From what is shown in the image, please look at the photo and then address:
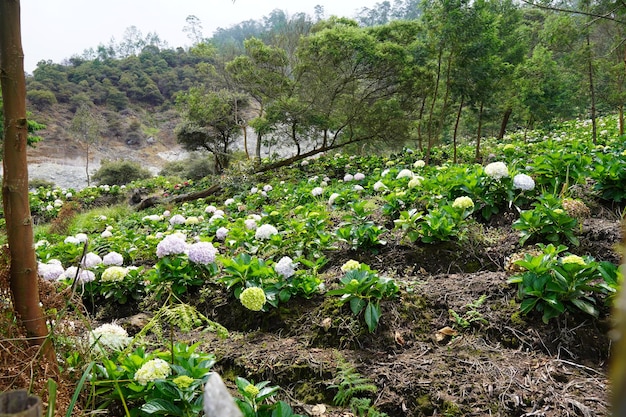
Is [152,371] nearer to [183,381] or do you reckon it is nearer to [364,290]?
[183,381]

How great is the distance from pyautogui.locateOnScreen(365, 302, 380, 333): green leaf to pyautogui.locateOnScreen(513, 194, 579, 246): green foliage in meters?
1.33

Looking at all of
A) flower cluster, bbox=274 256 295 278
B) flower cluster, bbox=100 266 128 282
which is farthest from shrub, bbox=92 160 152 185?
flower cluster, bbox=274 256 295 278

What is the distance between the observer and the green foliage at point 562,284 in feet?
6.24

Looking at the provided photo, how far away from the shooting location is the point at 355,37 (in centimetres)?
994

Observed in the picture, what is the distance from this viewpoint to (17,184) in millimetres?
1280

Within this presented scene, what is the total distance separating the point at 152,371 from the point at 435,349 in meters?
1.38

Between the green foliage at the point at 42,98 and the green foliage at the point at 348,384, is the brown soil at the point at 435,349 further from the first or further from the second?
the green foliage at the point at 42,98

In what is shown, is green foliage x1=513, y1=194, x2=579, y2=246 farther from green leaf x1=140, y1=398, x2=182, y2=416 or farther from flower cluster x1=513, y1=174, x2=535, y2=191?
green leaf x1=140, y1=398, x2=182, y2=416

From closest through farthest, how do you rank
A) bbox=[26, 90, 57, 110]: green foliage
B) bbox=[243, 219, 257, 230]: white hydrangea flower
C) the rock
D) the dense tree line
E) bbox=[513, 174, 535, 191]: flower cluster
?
the rock, bbox=[513, 174, 535, 191]: flower cluster, bbox=[243, 219, 257, 230]: white hydrangea flower, the dense tree line, bbox=[26, 90, 57, 110]: green foliage

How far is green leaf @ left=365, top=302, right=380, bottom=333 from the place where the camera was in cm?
202

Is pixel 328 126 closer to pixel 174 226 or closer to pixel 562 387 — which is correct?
pixel 174 226

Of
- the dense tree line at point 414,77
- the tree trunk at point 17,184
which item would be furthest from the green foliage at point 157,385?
the dense tree line at point 414,77

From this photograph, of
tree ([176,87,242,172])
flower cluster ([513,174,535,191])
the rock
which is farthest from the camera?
tree ([176,87,242,172])

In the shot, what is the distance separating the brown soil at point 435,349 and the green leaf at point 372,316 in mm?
93
